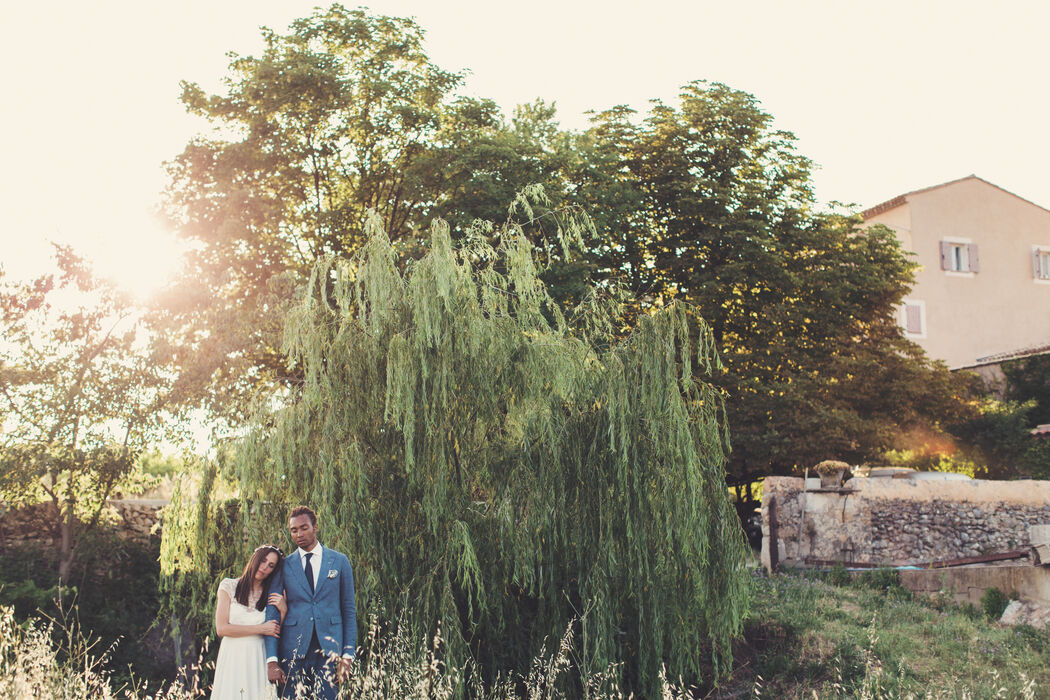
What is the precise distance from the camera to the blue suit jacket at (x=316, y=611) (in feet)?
19.0

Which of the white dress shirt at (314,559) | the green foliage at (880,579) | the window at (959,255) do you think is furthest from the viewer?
the window at (959,255)

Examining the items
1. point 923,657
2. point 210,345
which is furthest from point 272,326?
point 923,657

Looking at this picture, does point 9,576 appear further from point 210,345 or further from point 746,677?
point 746,677

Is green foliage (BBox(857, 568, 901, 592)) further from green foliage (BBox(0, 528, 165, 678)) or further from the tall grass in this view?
green foliage (BBox(0, 528, 165, 678))

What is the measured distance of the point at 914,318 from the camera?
2797cm

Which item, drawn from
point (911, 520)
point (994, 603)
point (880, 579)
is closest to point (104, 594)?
point (880, 579)

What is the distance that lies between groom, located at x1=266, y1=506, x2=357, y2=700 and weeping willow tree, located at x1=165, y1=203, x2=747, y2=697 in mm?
2317

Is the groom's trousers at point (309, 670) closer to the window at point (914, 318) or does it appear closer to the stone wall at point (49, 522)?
the stone wall at point (49, 522)

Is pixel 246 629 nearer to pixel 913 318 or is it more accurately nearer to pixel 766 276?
pixel 766 276

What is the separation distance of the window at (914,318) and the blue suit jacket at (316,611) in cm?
2513

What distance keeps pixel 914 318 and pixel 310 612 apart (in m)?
26.0

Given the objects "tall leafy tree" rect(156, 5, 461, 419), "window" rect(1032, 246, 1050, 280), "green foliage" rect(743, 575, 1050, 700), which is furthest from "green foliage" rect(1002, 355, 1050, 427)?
"tall leafy tree" rect(156, 5, 461, 419)

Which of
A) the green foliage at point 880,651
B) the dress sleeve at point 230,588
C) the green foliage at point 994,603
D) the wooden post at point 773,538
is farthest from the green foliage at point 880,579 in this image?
the dress sleeve at point 230,588

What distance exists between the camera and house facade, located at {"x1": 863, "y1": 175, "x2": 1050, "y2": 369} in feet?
93.0
